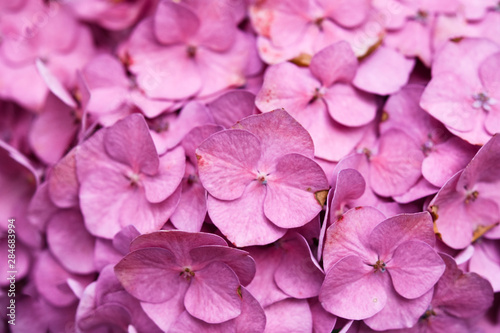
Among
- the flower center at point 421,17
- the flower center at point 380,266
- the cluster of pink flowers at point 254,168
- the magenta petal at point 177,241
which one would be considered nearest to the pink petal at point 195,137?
the cluster of pink flowers at point 254,168

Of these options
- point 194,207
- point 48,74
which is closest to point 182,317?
point 194,207

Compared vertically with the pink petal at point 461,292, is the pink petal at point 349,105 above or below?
above

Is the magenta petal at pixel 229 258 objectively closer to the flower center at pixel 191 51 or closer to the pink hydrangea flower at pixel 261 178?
the pink hydrangea flower at pixel 261 178

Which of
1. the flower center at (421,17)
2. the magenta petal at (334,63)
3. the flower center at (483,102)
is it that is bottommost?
the flower center at (483,102)

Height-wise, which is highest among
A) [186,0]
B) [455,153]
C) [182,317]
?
[186,0]

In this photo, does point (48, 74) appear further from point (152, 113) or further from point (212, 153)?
point (212, 153)

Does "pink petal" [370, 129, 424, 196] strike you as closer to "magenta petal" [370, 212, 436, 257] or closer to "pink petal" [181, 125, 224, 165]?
"magenta petal" [370, 212, 436, 257]

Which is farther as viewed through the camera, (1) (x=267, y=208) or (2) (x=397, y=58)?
(2) (x=397, y=58)
